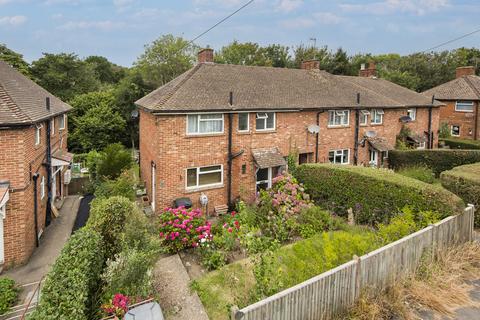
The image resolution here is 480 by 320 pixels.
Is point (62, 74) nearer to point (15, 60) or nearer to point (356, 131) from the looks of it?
point (15, 60)

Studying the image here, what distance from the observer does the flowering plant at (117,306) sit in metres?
6.09

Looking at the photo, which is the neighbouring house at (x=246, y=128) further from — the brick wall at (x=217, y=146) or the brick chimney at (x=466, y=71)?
the brick chimney at (x=466, y=71)

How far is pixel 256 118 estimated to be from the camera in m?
15.5

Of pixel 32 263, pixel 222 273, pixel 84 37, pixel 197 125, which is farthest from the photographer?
pixel 84 37

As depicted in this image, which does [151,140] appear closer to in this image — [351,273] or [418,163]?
[351,273]

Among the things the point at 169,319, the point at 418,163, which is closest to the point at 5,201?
the point at 169,319

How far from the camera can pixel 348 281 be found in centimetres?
664

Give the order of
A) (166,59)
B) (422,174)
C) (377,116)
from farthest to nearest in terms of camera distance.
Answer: (166,59)
(377,116)
(422,174)

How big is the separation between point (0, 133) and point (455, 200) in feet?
45.5

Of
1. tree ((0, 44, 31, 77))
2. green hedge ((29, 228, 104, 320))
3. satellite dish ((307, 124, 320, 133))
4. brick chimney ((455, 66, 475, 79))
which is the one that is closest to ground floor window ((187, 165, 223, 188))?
satellite dish ((307, 124, 320, 133))

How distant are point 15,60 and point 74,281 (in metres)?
33.7

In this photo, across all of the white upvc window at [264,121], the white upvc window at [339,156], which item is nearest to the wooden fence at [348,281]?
the white upvc window at [264,121]

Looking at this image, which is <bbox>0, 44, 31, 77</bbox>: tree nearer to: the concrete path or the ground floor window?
the ground floor window

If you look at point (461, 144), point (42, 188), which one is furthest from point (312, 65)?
point (42, 188)
